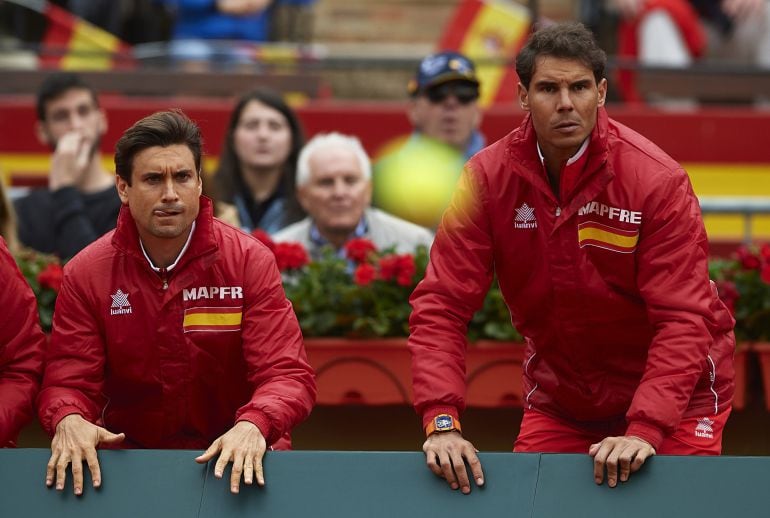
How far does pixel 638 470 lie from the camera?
14.8 ft

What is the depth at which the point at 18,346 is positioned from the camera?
5172mm

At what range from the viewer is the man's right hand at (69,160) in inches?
315

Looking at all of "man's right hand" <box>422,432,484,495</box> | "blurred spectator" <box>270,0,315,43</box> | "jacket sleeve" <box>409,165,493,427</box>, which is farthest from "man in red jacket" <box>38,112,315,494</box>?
"blurred spectator" <box>270,0,315,43</box>

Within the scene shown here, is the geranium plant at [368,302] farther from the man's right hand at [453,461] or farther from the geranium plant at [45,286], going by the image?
the man's right hand at [453,461]

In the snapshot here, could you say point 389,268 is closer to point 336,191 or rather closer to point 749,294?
point 336,191

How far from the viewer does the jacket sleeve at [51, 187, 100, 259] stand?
7625 millimetres

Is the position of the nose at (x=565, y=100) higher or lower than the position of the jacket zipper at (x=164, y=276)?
higher

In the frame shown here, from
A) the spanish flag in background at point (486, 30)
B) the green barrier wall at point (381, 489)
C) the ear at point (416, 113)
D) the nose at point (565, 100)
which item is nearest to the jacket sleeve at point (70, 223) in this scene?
the ear at point (416, 113)

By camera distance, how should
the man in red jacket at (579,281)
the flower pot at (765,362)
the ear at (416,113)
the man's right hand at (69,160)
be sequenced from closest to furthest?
the man in red jacket at (579,281) → the flower pot at (765,362) → the man's right hand at (69,160) → the ear at (416,113)

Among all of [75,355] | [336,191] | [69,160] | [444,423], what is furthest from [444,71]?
[444,423]

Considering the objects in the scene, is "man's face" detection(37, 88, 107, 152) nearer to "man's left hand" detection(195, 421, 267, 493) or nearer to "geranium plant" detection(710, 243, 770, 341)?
"geranium plant" detection(710, 243, 770, 341)

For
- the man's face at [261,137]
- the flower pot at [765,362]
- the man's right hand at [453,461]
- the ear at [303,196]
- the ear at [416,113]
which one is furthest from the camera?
the ear at [416,113]

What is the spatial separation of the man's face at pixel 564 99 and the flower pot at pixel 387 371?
1.87 meters

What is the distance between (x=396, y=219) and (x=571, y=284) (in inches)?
108
